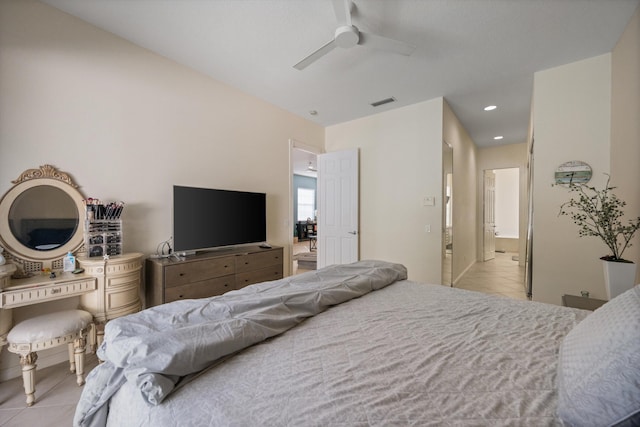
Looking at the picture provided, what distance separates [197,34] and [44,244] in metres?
2.18

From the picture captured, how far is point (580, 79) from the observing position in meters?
2.67

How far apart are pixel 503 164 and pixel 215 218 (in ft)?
21.4

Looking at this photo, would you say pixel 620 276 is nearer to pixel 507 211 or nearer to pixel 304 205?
pixel 507 211

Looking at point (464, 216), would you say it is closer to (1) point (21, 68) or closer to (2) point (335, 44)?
(2) point (335, 44)

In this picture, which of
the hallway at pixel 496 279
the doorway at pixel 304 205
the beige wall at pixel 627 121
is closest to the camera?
the beige wall at pixel 627 121

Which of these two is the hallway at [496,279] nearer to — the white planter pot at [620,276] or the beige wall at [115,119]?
the white planter pot at [620,276]

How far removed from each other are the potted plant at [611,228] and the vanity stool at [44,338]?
385 centimetres

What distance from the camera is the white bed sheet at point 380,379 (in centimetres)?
71

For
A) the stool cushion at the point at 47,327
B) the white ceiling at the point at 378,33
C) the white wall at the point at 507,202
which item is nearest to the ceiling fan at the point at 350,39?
the white ceiling at the point at 378,33

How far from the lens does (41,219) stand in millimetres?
2006

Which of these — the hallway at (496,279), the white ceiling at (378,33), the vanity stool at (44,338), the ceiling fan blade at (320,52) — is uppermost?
the white ceiling at (378,33)

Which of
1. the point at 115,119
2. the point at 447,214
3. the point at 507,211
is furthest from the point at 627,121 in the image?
the point at 507,211

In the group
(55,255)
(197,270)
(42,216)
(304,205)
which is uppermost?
(304,205)

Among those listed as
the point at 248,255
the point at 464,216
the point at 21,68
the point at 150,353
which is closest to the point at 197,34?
the point at 21,68
